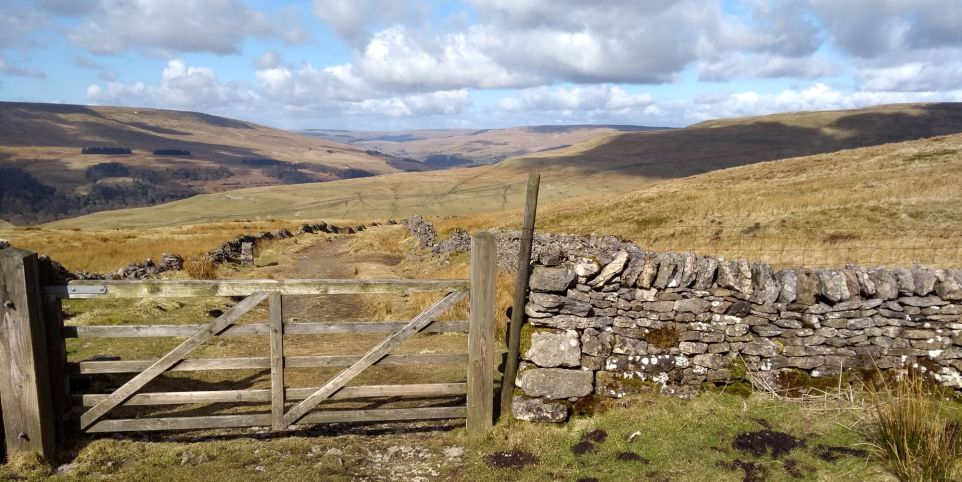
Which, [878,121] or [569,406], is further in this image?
[878,121]

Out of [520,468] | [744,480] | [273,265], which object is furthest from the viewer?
[273,265]

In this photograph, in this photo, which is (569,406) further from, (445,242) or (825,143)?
(825,143)

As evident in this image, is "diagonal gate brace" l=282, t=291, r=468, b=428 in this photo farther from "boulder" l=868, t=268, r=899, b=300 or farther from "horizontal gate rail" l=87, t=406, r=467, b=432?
"boulder" l=868, t=268, r=899, b=300

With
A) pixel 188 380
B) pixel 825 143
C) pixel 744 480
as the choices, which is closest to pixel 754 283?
pixel 744 480

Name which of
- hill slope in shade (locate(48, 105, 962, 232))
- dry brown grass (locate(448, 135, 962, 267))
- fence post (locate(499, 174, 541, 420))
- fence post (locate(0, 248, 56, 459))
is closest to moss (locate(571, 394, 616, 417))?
fence post (locate(499, 174, 541, 420))

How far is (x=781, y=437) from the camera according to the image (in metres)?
6.16

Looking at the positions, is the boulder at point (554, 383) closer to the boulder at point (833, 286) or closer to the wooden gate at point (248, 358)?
the wooden gate at point (248, 358)

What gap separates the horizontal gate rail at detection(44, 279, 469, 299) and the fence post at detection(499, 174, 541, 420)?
968mm

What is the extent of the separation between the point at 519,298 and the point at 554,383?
1.14m

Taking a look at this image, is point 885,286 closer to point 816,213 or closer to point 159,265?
point 816,213

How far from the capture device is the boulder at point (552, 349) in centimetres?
697

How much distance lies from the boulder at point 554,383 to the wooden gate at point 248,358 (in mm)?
514

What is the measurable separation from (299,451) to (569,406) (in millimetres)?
3211

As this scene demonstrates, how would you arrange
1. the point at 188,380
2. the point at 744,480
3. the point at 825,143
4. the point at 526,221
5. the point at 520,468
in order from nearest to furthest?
1. the point at 744,480
2. the point at 520,468
3. the point at 526,221
4. the point at 188,380
5. the point at 825,143
